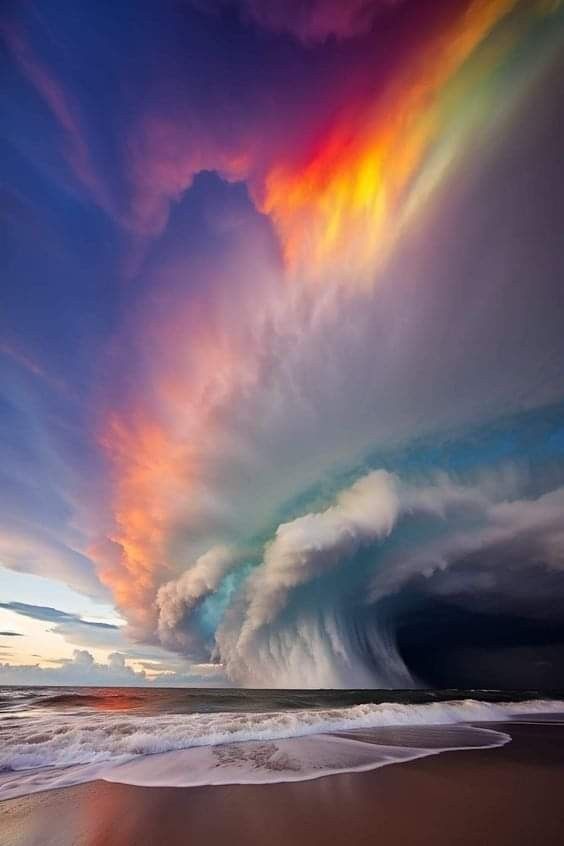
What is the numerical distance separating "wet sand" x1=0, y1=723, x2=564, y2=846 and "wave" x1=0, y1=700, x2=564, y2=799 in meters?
1.23

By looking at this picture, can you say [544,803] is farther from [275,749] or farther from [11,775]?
[11,775]

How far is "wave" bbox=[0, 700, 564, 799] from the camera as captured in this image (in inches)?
395

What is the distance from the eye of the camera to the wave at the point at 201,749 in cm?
1003

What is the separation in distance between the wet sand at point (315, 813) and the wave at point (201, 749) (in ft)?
4.04

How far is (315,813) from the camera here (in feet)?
23.0

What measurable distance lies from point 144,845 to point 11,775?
7206 millimetres

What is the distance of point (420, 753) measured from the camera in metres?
12.7

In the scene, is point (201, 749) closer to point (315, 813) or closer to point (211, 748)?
point (211, 748)

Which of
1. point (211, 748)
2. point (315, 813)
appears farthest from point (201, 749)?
point (315, 813)

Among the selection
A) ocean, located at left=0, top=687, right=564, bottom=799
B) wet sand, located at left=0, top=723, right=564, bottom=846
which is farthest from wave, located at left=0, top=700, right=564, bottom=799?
wet sand, located at left=0, top=723, right=564, bottom=846

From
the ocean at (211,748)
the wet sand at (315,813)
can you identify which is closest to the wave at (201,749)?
the ocean at (211,748)

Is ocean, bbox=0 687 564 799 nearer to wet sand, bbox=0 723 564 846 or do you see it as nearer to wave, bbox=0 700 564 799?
wave, bbox=0 700 564 799

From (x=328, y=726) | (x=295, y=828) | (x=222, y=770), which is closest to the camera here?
(x=295, y=828)

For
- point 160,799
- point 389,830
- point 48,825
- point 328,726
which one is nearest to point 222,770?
point 160,799
